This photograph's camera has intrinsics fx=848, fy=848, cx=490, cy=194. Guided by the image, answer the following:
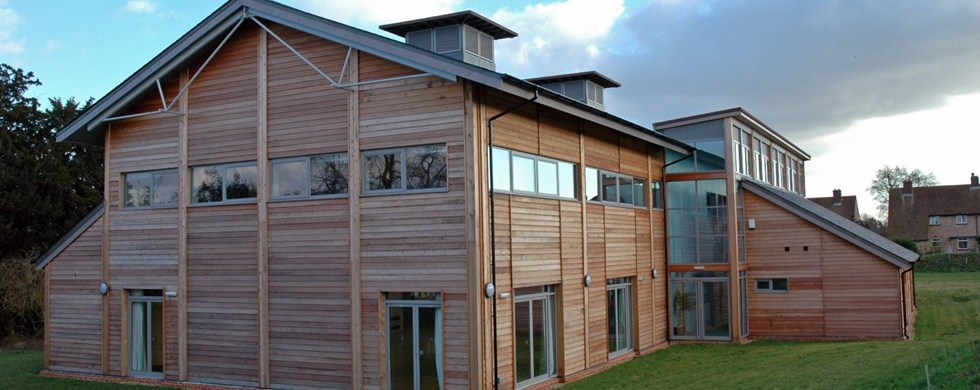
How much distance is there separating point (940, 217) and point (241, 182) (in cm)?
5877

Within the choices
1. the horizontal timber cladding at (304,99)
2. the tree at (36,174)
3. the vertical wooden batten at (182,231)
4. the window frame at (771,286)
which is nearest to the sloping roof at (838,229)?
the window frame at (771,286)

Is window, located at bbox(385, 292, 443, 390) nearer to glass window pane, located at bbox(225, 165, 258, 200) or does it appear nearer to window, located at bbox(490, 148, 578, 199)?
window, located at bbox(490, 148, 578, 199)

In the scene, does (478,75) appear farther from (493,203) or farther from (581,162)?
(581,162)

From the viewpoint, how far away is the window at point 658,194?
21.8m

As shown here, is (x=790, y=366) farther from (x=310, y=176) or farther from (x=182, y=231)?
(x=182, y=231)

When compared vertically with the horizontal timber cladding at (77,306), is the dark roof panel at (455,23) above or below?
above

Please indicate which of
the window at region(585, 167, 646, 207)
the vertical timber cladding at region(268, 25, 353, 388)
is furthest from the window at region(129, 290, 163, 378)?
the window at region(585, 167, 646, 207)

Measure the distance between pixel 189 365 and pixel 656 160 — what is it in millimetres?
12290

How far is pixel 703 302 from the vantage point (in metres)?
22.0

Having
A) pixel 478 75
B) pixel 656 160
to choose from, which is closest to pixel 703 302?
pixel 656 160

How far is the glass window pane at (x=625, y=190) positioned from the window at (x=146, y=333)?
10157 millimetres

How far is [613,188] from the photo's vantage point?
62.8 feet

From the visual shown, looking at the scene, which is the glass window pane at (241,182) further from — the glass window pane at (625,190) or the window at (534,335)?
the glass window pane at (625,190)

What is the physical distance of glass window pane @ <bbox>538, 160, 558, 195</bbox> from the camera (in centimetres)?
1573
